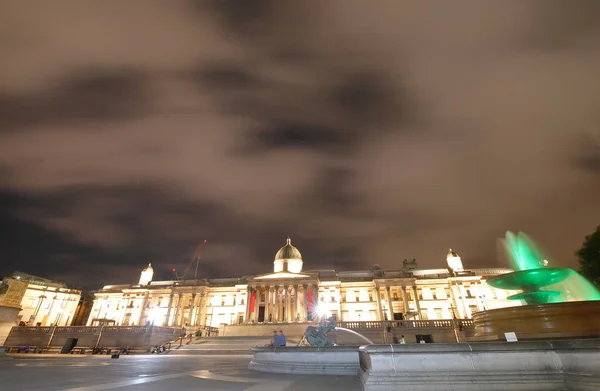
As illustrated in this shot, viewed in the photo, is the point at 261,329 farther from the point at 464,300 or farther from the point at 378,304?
the point at 464,300

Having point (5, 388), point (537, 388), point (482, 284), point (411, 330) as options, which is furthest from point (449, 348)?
point (482, 284)

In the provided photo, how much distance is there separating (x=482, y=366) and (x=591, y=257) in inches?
1763

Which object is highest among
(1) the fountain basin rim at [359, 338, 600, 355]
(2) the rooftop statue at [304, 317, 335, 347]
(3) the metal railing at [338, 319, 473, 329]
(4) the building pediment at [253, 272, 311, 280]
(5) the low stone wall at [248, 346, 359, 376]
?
(4) the building pediment at [253, 272, 311, 280]

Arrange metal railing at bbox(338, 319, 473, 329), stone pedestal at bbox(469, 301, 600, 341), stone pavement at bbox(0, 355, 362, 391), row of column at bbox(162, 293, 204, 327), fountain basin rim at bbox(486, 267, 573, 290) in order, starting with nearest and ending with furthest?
stone pavement at bbox(0, 355, 362, 391) < stone pedestal at bbox(469, 301, 600, 341) < fountain basin rim at bbox(486, 267, 573, 290) < metal railing at bbox(338, 319, 473, 329) < row of column at bbox(162, 293, 204, 327)

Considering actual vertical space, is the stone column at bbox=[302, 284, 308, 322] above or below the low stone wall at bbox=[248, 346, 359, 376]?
above

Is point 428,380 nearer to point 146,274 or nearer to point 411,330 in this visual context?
point 411,330

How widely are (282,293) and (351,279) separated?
672 inches

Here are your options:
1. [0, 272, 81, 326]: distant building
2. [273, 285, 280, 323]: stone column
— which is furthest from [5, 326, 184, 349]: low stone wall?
[273, 285, 280, 323]: stone column

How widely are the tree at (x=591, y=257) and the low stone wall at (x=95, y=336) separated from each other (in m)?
56.7

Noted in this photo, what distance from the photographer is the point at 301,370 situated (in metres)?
11.2

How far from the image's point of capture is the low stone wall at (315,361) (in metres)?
11.0

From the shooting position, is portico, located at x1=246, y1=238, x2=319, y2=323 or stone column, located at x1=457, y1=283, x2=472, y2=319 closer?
portico, located at x1=246, y1=238, x2=319, y2=323

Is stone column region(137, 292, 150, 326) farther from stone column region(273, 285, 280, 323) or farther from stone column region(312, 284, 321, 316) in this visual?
stone column region(312, 284, 321, 316)

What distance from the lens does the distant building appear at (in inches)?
2650
